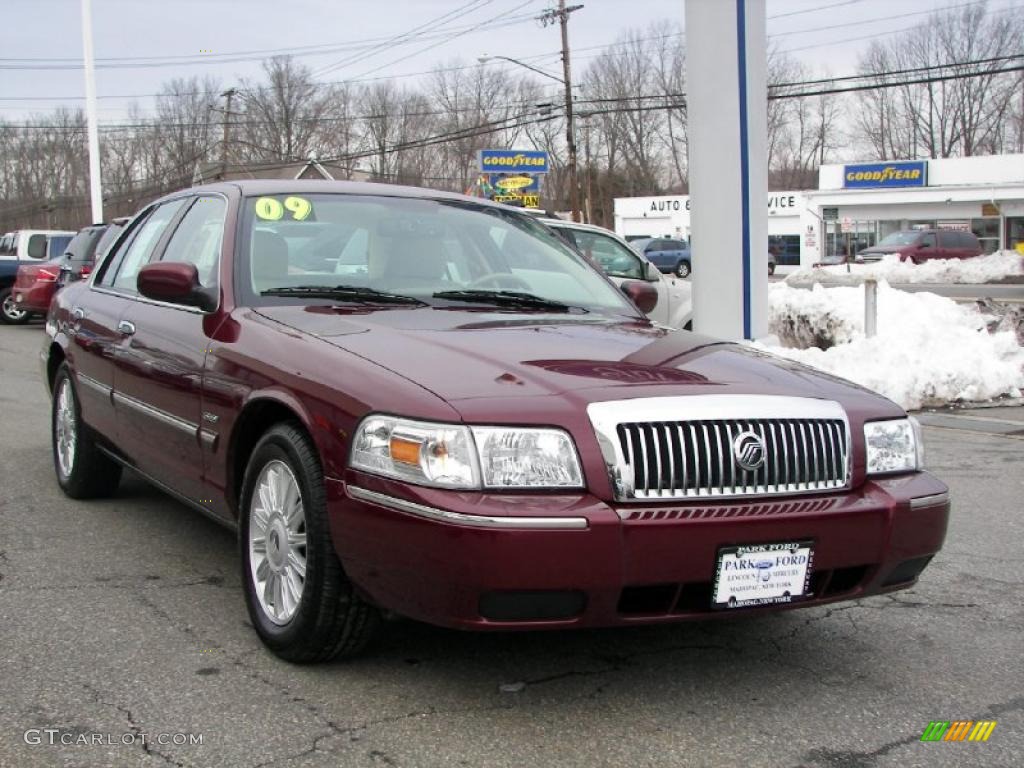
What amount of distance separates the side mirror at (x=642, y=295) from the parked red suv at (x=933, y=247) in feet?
114

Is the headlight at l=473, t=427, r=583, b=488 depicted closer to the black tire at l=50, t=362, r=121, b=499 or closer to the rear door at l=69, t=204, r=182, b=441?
the rear door at l=69, t=204, r=182, b=441

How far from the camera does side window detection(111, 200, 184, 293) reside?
17.8 ft

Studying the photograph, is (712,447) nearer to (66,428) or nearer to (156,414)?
(156,414)

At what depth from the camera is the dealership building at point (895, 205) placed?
48.5m

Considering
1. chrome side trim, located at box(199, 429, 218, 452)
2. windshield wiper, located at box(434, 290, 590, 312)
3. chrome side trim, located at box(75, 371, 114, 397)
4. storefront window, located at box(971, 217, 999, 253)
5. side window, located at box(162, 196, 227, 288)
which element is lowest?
chrome side trim, located at box(199, 429, 218, 452)

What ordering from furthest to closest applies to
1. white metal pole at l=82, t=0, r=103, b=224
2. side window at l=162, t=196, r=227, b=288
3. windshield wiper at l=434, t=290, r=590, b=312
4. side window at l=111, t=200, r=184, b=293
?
white metal pole at l=82, t=0, r=103, b=224 < side window at l=111, t=200, r=184, b=293 < side window at l=162, t=196, r=227, b=288 < windshield wiper at l=434, t=290, r=590, b=312

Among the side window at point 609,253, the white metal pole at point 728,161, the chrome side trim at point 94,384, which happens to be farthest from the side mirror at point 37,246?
the chrome side trim at point 94,384

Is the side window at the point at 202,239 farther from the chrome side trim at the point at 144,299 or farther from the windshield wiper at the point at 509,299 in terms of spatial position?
the windshield wiper at the point at 509,299

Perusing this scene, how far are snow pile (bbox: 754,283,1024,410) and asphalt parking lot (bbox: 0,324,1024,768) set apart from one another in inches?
231

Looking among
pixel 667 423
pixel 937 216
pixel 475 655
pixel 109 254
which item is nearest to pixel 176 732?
pixel 475 655

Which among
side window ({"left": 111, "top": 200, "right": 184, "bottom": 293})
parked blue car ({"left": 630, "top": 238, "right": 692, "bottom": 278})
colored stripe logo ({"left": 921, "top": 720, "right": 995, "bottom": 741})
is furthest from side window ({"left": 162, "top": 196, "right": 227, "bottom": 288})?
parked blue car ({"left": 630, "top": 238, "right": 692, "bottom": 278})

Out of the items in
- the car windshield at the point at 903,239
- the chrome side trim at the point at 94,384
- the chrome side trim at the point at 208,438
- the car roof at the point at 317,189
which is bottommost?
the chrome side trim at the point at 208,438

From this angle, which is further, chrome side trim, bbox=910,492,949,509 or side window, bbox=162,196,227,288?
side window, bbox=162,196,227,288

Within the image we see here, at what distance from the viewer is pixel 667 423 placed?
3094 mm
